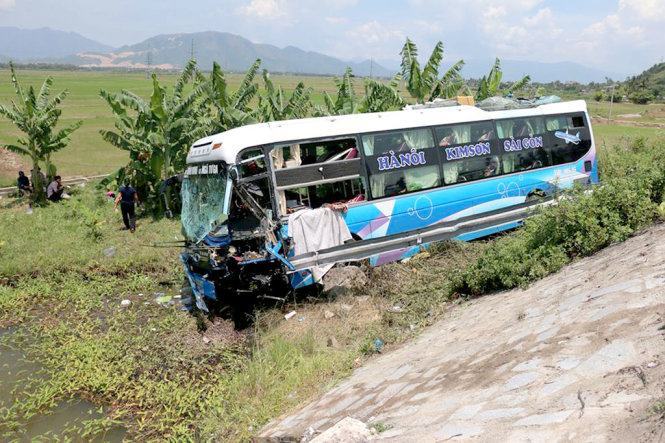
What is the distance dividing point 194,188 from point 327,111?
947 centimetres

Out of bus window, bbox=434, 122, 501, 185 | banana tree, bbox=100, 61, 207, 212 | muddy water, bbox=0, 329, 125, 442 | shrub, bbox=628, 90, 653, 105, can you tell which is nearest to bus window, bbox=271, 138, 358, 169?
bus window, bbox=434, 122, 501, 185

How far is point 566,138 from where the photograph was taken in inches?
459

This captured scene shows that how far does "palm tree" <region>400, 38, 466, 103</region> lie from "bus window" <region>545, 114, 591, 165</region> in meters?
5.73

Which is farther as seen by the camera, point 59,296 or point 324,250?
point 59,296

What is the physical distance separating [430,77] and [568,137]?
636 centimetres

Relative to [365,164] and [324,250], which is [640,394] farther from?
[365,164]

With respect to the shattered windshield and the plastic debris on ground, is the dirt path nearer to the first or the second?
the shattered windshield

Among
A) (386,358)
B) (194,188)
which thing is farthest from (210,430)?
(194,188)

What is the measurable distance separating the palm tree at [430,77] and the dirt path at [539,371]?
1146 cm

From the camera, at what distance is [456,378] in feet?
14.4

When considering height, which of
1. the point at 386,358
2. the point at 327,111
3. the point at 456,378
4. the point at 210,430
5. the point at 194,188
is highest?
the point at 327,111

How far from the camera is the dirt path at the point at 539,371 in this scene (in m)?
3.06

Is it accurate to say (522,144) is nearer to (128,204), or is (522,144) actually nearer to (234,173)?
(234,173)

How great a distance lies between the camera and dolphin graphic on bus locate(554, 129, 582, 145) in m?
11.6
